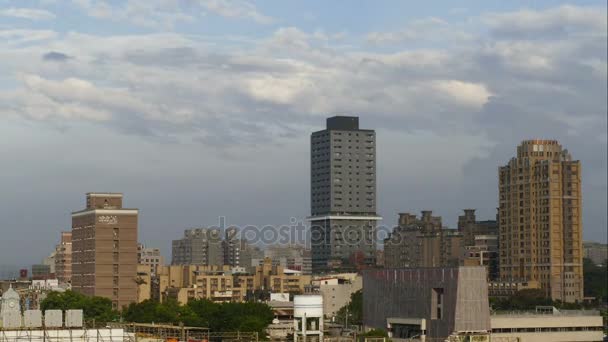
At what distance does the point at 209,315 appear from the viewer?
610 feet

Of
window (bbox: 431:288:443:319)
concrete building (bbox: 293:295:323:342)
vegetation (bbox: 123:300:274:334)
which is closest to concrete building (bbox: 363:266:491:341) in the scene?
window (bbox: 431:288:443:319)

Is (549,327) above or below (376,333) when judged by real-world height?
above

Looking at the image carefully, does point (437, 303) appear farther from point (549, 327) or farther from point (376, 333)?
point (549, 327)

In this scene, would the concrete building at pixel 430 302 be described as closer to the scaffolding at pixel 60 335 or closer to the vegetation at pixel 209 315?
the vegetation at pixel 209 315

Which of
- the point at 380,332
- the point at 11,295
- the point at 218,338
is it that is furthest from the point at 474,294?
the point at 11,295

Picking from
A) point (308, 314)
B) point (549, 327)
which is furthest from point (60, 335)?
point (549, 327)

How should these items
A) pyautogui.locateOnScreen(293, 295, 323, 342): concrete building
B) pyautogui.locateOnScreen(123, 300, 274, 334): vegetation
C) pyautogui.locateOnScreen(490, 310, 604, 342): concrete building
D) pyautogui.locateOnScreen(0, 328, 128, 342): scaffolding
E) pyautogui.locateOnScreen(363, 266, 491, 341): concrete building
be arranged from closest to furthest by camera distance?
pyautogui.locateOnScreen(0, 328, 128, 342): scaffolding < pyautogui.locateOnScreen(293, 295, 323, 342): concrete building < pyautogui.locateOnScreen(363, 266, 491, 341): concrete building < pyautogui.locateOnScreen(490, 310, 604, 342): concrete building < pyautogui.locateOnScreen(123, 300, 274, 334): vegetation

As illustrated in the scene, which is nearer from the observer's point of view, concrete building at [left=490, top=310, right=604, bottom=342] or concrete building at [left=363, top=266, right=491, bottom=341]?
concrete building at [left=363, top=266, right=491, bottom=341]

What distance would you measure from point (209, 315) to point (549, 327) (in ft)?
187

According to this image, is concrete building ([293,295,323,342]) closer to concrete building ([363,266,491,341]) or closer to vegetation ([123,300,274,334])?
concrete building ([363,266,491,341])

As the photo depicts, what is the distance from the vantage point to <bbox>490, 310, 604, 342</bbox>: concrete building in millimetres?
157000

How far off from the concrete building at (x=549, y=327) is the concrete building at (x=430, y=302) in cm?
861

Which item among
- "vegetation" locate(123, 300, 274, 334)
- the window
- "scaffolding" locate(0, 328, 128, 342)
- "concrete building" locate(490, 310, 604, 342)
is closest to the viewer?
"scaffolding" locate(0, 328, 128, 342)

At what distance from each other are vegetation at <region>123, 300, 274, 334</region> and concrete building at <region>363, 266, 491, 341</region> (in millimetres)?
19388
